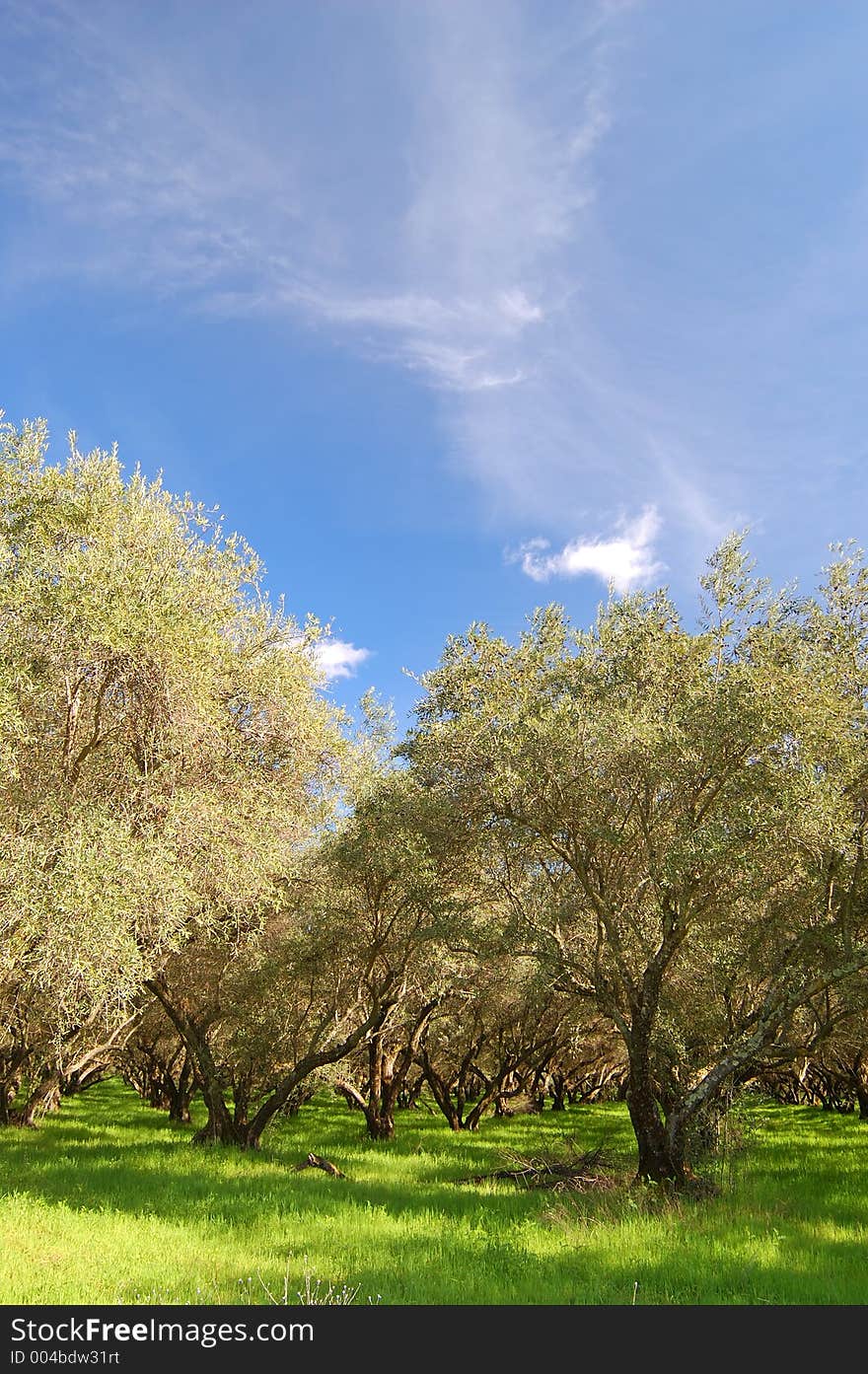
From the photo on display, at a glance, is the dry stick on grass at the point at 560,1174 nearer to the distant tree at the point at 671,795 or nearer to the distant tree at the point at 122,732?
the distant tree at the point at 671,795

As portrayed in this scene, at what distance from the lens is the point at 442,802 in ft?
59.2

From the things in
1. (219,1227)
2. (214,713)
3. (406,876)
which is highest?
(214,713)

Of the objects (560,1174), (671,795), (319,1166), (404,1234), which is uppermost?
(671,795)

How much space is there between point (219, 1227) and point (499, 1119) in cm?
3515

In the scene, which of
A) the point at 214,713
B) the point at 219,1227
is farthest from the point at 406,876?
the point at 219,1227

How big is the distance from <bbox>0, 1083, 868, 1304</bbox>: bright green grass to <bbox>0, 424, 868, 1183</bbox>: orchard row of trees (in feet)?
9.59

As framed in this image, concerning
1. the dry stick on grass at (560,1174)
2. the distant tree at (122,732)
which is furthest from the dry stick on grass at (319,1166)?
the distant tree at (122,732)

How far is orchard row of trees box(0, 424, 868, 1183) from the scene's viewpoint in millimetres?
14727

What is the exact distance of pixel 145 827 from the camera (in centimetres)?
1542

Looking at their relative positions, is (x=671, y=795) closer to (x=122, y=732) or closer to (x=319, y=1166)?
(x=122, y=732)

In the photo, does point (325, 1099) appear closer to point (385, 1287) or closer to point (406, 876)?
point (406, 876)

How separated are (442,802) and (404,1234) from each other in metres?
8.35

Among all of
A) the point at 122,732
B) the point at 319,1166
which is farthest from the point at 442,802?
the point at 319,1166

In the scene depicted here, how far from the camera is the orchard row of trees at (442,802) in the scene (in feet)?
48.3
